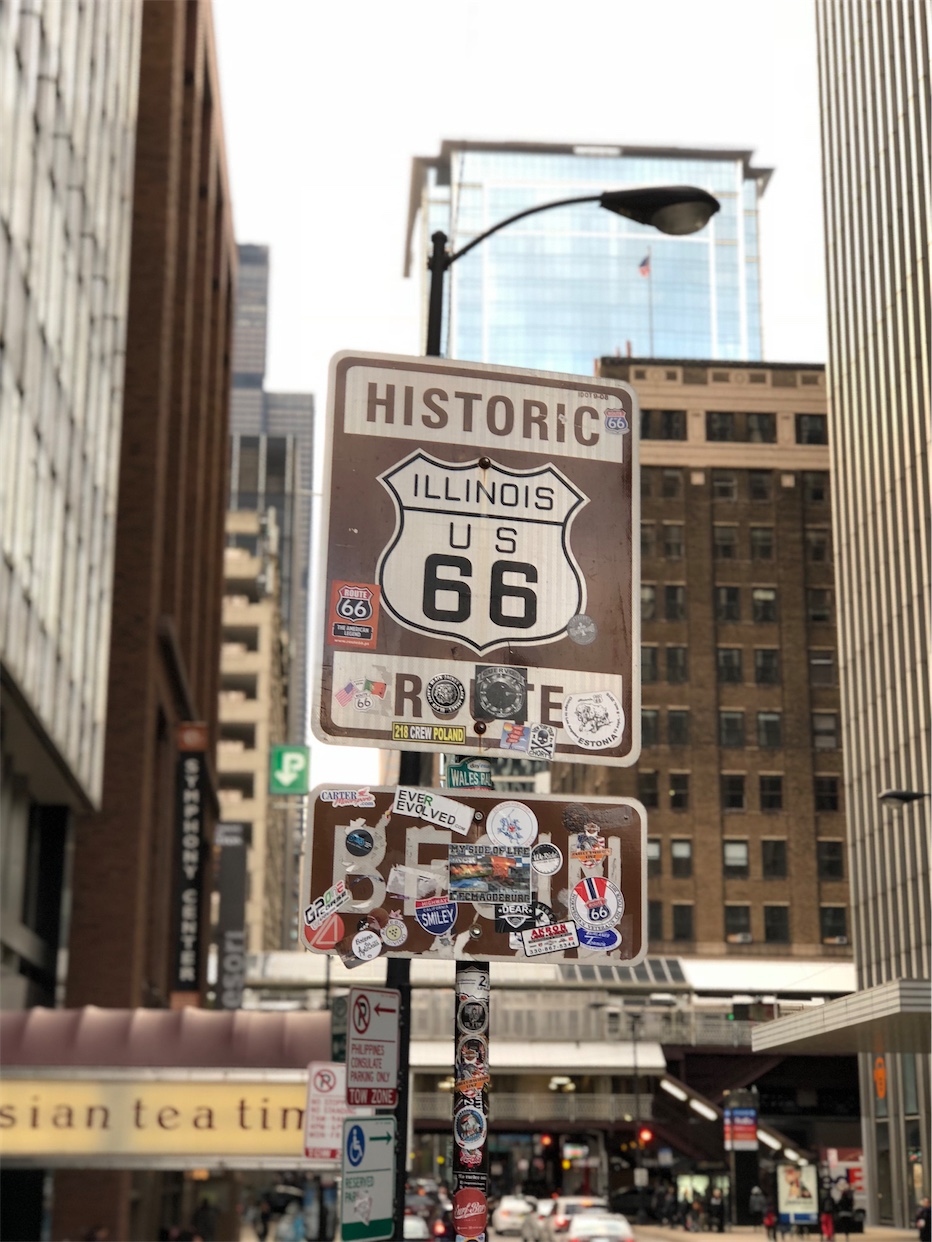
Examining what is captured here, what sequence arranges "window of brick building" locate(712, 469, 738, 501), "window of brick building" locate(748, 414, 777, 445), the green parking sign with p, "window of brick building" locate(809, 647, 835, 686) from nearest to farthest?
the green parking sign with p, "window of brick building" locate(809, 647, 835, 686), "window of brick building" locate(712, 469, 738, 501), "window of brick building" locate(748, 414, 777, 445)

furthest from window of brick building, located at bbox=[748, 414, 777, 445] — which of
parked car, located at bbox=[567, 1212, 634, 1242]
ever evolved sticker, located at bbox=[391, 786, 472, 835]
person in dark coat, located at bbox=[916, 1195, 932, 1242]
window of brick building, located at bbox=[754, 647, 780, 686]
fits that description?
ever evolved sticker, located at bbox=[391, 786, 472, 835]

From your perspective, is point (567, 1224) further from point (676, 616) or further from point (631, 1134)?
point (676, 616)

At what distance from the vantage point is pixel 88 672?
112 ft

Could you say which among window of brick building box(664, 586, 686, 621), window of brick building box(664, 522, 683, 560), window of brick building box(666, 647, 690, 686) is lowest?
window of brick building box(666, 647, 690, 686)

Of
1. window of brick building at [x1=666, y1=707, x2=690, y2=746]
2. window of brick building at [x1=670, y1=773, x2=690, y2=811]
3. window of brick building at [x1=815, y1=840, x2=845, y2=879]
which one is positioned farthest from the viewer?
window of brick building at [x1=666, y1=707, x2=690, y2=746]

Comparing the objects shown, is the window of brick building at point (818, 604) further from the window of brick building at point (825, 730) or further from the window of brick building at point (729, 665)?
the window of brick building at point (825, 730)

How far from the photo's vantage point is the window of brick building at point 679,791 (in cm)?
9762

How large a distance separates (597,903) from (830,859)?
94.5 metres

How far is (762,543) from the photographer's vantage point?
10412 cm

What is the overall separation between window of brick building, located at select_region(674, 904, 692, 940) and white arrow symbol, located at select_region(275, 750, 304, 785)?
27531 mm

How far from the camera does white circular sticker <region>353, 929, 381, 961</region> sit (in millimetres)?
6770

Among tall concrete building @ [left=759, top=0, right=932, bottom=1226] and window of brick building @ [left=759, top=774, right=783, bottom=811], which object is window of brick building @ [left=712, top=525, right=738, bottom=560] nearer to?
window of brick building @ [left=759, top=774, right=783, bottom=811]

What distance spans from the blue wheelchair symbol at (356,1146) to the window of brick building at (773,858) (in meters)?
91.4

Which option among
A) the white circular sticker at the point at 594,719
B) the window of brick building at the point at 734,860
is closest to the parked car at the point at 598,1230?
the white circular sticker at the point at 594,719
